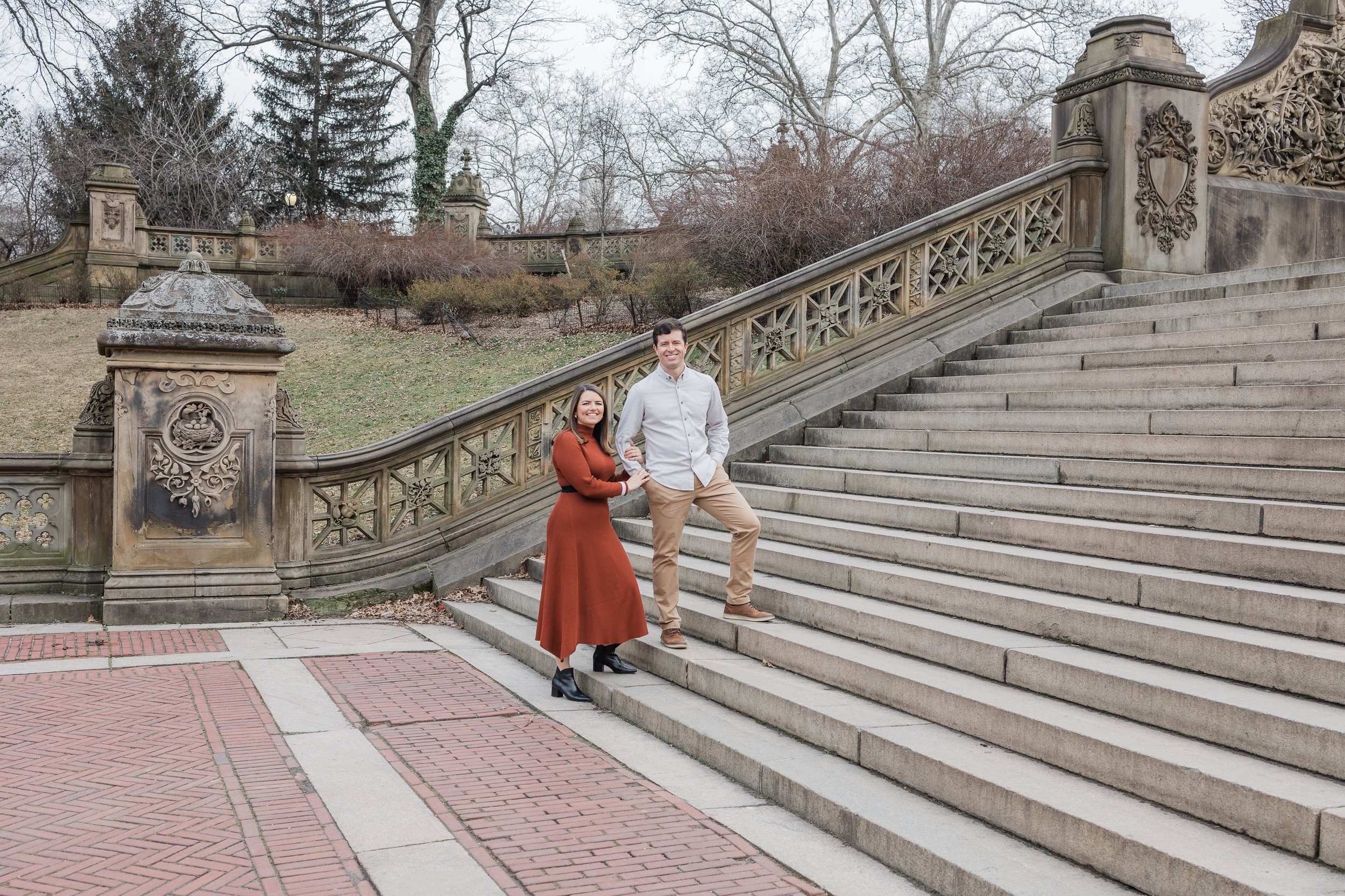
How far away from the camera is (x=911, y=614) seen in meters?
5.95

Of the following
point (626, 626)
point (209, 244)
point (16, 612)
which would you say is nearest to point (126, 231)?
point (209, 244)

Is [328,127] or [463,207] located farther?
[328,127]

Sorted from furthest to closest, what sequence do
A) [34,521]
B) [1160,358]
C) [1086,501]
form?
[34,521] → [1160,358] → [1086,501]

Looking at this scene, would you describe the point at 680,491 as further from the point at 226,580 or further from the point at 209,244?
the point at 209,244

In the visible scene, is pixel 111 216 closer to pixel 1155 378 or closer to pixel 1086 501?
pixel 1155 378

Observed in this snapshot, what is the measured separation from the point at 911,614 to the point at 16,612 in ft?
22.7

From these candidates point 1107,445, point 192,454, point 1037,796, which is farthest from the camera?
point 192,454

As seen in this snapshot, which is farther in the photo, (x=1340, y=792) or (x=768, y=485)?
(x=768, y=485)

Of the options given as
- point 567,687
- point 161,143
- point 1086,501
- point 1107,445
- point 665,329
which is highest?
point 161,143

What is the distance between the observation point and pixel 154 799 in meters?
4.78

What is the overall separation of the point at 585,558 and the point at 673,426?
955 millimetres

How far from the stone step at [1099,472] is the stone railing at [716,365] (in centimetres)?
136

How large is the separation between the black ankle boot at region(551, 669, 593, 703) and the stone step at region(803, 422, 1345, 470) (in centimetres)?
350

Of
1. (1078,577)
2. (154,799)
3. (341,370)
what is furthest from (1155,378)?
(341,370)
